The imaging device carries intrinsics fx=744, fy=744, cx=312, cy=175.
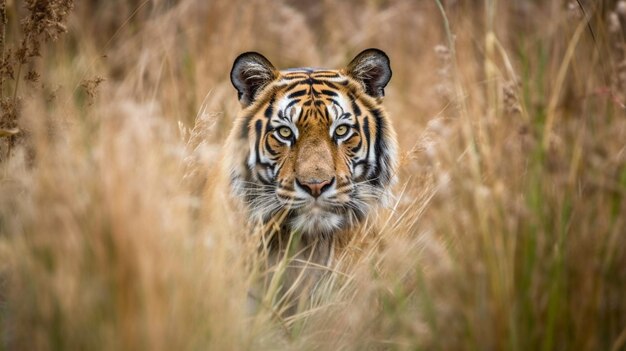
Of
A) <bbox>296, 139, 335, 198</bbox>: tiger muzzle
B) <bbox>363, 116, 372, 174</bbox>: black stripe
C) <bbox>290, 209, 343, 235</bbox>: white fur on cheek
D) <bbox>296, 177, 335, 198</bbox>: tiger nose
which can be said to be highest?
<bbox>363, 116, 372, 174</bbox>: black stripe

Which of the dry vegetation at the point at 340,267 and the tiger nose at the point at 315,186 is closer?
the dry vegetation at the point at 340,267

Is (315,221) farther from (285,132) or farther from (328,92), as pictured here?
(328,92)

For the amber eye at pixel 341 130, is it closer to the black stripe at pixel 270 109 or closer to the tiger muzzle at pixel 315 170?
the tiger muzzle at pixel 315 170

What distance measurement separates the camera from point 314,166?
10.9 feet

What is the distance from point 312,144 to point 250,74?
0.61 m

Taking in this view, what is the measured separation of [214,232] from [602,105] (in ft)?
5.57

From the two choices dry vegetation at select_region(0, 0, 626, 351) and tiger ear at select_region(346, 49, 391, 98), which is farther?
tiger ear at select_region(346, 49, 391, 98)

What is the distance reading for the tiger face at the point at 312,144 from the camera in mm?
3381

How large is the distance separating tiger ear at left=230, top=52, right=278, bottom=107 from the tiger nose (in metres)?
0.71

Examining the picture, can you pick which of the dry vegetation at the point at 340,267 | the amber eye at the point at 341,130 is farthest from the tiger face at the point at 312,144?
the dry vegetation at the point at 340,267

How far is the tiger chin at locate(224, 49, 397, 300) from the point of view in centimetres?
339

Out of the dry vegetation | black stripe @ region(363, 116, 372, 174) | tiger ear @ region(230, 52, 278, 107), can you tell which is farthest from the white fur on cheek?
tiger ear @ region(230, 52, 278, 107)

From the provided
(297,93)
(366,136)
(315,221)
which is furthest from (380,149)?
(315,221)

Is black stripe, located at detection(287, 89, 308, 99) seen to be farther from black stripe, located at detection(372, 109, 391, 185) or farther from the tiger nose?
the tiger nose
